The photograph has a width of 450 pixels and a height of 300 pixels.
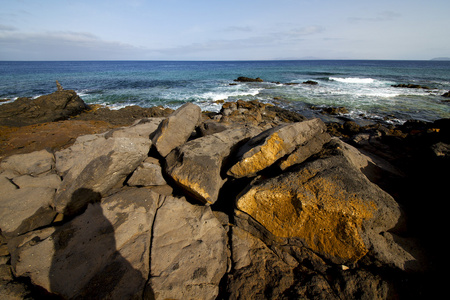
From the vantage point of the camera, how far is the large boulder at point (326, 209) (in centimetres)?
290

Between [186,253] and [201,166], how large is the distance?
1587 millimetres

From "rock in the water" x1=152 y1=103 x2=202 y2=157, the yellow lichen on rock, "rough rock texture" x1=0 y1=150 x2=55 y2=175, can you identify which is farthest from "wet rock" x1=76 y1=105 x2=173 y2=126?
the yellow lichen on rock

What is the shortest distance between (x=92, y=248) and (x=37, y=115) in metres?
14.8

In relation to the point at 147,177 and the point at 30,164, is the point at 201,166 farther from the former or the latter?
A: the point at 30,164

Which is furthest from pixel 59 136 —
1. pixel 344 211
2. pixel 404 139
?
pixel 404 139

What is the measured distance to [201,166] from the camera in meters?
3.91

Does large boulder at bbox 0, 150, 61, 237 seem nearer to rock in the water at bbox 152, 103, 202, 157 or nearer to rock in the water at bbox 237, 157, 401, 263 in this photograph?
rock in the water at bbox 152, 103, 202, 157

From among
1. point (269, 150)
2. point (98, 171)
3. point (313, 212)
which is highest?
point (269, 150)

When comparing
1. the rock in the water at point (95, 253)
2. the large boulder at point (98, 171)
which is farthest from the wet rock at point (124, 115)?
the rock in the water at point (95, 253)

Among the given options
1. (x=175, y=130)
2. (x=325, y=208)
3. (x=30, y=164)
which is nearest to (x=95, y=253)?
(x=175, y=130)

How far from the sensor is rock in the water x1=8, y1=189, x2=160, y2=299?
257 centimetres

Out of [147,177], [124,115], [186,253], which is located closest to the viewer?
[186,253]

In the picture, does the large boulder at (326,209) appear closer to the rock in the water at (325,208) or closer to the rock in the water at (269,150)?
the rock in the water at (325,208)

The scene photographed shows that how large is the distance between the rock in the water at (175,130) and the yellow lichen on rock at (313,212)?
8.49 ft
